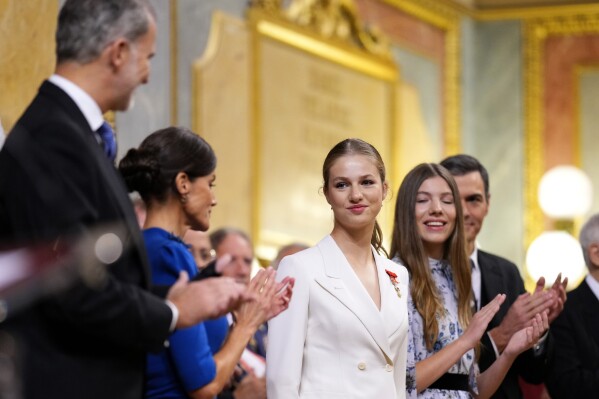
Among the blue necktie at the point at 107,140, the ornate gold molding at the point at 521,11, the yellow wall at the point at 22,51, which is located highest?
the ornate gold molding at the point at 521,11

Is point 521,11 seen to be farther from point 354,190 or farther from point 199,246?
point 354,190

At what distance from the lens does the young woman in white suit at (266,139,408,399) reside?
4098mm

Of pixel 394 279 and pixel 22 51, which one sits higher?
pixel 22 51

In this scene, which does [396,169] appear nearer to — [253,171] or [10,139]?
[253,171]

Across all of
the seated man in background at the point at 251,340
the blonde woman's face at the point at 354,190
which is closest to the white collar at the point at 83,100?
the seated man in background at the point at 251,340

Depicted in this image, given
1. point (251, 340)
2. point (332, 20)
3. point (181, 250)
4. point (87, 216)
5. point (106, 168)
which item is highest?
point (332, 20)

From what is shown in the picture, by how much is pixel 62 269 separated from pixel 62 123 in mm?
377

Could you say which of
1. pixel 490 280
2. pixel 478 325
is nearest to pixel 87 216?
pixel 478 325

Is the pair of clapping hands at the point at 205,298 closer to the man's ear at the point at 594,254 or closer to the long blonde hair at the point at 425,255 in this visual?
the long blonde hair at the point at 425,255

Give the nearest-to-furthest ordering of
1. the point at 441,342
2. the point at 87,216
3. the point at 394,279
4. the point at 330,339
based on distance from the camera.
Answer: the point at 87,216, the point at 330,339, the point at 394,279, the point at 441,342

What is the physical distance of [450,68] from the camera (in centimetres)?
1299

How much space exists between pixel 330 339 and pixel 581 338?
84.2 inches

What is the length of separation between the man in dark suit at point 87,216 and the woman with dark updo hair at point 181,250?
446 millimetres

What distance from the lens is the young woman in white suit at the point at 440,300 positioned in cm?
466
